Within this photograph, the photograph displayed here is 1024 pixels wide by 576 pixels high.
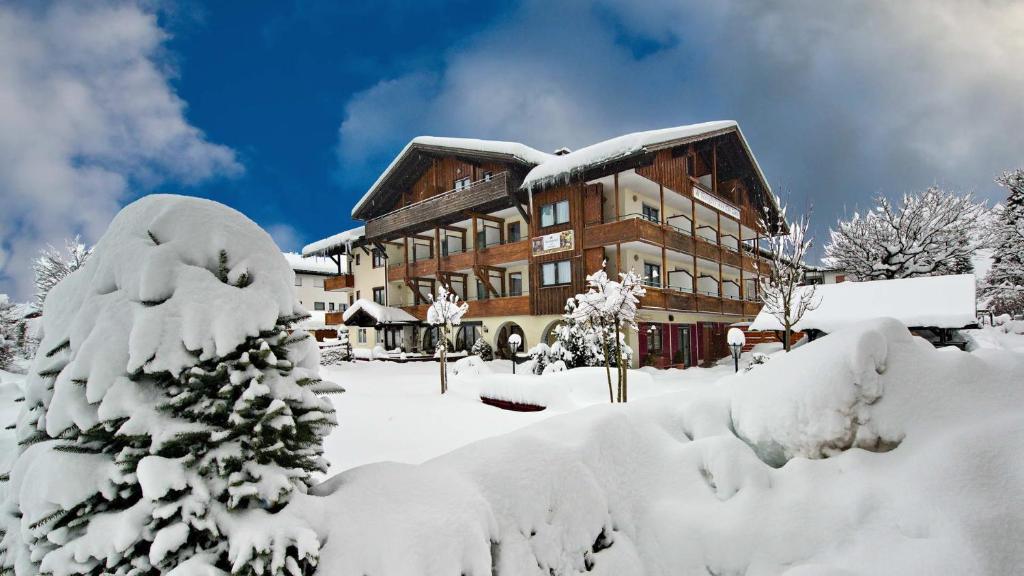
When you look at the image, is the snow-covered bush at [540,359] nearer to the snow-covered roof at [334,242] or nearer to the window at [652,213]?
the window at [652,213]

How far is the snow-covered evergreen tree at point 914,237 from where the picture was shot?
28.7 metres

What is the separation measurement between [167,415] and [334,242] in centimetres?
3599

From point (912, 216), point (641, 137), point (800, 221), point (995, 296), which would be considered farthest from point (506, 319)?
point (995, 296)

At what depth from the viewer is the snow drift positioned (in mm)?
2381

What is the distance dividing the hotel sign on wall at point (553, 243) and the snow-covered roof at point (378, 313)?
10.8 meters

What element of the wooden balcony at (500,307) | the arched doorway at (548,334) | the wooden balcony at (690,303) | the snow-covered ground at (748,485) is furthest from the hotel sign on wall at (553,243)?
the snow-covered ground at (748,485)

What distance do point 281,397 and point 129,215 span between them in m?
1.38

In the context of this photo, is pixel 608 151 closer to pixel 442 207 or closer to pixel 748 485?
pixel 442 207

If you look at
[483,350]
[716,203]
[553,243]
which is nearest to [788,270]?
[553,243]

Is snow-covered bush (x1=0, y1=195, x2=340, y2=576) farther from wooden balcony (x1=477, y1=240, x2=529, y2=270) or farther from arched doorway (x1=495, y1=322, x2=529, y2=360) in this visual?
arched doorway (x1=495, y1=322, x2=529, y2=360)

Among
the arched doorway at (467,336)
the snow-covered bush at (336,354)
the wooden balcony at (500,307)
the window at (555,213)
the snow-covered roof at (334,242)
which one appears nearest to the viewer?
the window at (555,213)

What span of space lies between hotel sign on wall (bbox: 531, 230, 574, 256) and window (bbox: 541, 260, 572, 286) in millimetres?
664

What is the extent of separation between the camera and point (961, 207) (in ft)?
97.3

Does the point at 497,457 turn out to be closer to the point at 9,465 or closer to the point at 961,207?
the point at 9,465
